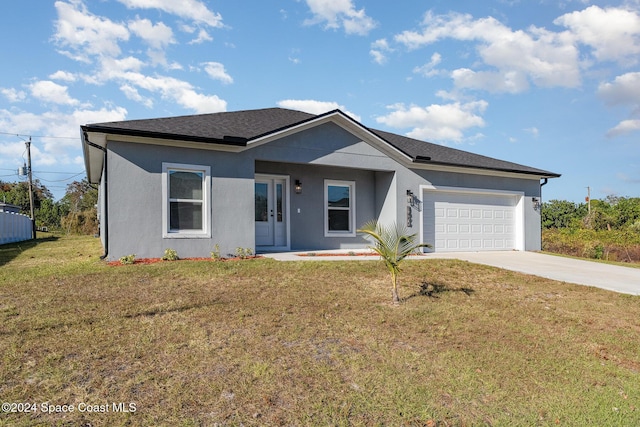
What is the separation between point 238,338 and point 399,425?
88.6 inches

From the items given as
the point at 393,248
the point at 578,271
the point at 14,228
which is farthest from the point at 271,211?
the point at 14,228

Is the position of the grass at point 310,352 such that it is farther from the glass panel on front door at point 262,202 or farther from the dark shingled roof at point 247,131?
the glass panel on front door at point 262,202

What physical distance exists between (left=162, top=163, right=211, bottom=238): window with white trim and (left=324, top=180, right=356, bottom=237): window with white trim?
4.33m

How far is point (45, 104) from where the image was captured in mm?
20000

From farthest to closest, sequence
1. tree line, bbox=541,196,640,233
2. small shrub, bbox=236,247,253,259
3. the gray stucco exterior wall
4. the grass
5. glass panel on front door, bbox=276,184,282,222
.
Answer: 1. tree line, bbox=541,196,640,233
2. glass panel on front door, bbox=276,184,282,222
3. small shrub, bbox=236,247,253,259
4. the gray stucco exterior wall
5. the grass

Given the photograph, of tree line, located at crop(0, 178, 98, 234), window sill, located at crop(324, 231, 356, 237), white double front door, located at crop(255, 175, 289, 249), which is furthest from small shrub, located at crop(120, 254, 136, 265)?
tree line, located at crop(0, 178, 98, 234)

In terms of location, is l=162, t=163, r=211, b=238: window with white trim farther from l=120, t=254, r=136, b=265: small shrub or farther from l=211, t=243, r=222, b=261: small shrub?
l=120, t=254, r=136, b=265: small shrub

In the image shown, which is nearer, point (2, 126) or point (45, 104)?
point (45, 104)

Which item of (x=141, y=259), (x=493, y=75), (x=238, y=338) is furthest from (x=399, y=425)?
(x=493, y=75)

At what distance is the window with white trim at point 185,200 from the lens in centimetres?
958

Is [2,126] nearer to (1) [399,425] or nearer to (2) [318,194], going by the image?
(2) [318,194]

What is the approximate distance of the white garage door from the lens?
1334 centimetres

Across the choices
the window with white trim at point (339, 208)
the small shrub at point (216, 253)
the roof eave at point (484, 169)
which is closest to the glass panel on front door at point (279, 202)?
the window with white trim at point (339, 208)

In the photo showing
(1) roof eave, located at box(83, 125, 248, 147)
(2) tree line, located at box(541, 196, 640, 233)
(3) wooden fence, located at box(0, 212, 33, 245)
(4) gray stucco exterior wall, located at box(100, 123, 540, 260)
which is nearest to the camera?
(1) roof eave, located at box(83, 125, 248, 147)
